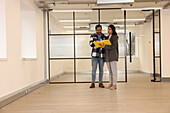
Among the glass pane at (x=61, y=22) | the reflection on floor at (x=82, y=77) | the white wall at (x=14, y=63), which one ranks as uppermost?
the glass pane at (x=61, y=22)

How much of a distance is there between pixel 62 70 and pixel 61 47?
2.53 feet

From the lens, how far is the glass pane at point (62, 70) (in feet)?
24.8

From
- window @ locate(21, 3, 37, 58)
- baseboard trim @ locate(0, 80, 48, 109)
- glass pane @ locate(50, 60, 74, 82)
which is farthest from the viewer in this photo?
glass pane @ locate(50, 60, 74, 82)

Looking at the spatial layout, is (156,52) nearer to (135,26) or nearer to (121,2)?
(135,26)

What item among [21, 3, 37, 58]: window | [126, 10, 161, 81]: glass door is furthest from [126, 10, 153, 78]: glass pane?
[21, 3, 37, 58]: window

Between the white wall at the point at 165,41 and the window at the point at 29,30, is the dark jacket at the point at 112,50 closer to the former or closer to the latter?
the window at the point at 29,30

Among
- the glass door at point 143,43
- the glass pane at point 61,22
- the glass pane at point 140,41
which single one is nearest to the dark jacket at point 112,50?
the glass door at point 143,43

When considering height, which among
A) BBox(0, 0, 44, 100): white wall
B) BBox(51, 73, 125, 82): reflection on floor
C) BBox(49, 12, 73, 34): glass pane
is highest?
BBox(49, 12, 73, 34): glass pane

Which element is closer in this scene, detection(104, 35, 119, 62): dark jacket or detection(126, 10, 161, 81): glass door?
detection(104, 35, 119, 62): dark jacket

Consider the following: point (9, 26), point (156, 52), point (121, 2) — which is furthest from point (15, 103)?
point (156, 52)

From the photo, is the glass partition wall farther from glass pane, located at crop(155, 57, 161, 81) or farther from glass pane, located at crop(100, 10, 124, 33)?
glass pane, located at crop(155, 57, 161, 81)

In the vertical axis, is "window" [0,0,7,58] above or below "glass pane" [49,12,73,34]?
below

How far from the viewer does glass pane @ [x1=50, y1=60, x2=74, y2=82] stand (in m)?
7.55

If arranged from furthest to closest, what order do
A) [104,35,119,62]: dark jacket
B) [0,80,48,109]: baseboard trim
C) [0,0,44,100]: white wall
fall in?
[104,35,119,62]: dark jacket < [0,0,44,100]: white wall < [0,80,48,109]: baseboard trim
